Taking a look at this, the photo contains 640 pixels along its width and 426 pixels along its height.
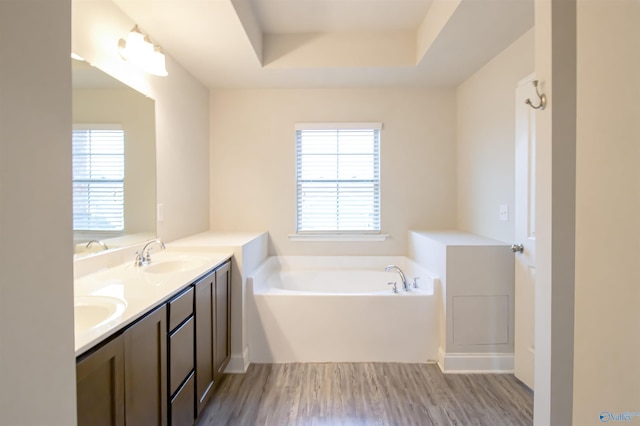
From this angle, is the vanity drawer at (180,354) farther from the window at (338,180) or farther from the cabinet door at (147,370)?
the window at (338,180)

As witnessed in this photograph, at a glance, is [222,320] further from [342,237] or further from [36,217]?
[36,217]

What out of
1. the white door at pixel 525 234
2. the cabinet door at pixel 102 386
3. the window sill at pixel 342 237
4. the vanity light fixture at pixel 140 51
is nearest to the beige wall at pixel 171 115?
the vanity light fixture at pixel 140 51

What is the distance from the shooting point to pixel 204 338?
1.82 metres

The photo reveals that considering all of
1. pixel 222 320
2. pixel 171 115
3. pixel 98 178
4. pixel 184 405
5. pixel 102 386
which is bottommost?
pixel 184 405

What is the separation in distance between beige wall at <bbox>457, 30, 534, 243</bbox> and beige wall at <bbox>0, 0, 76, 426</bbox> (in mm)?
2629

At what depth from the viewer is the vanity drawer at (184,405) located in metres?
1.42

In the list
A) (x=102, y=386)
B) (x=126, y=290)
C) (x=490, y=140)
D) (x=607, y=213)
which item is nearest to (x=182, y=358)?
(x=126, y=290)

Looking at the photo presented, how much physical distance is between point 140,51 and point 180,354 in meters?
1.75

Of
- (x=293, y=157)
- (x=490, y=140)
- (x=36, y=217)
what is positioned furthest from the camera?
(x=293, y=157)

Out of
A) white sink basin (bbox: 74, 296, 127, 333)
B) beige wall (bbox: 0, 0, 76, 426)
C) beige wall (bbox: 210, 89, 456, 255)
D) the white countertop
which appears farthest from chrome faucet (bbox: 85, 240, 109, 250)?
beige wall (bbox: 210, 89, 456, 255)

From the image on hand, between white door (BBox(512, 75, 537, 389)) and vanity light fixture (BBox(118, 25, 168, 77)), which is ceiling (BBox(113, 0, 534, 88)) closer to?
vanity light fixture (BBox(118, 25, 168, 77))

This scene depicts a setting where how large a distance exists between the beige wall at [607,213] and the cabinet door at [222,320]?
1.86m

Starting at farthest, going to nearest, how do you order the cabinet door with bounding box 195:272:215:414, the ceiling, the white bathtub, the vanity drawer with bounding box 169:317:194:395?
the white bathtub → the ceiling → the cabinet door with bounding box 195:272:215:414 → the vanity drawer with bounding box 169:317:194:395

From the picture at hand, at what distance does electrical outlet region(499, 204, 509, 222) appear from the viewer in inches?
97.8
